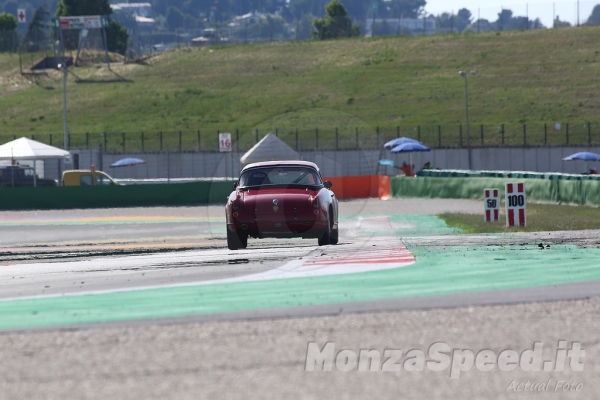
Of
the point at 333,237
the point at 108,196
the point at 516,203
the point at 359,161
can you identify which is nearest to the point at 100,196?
the point at 108,196

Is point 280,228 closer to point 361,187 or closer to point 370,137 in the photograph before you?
point 361,187

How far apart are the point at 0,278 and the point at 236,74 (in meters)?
79.6

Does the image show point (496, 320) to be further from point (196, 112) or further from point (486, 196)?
point (196, 112)

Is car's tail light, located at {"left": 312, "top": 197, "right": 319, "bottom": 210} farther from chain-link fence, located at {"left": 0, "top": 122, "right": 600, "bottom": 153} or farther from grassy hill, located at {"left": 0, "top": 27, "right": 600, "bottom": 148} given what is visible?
grassy hill, located at {"left": 0, "top": 27, "right": 600, "bottom": 148}

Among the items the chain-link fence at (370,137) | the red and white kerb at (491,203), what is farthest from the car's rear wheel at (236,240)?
the chain-link fence at (370,137)

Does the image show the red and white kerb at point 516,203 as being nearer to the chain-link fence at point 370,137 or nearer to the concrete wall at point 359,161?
the concrete wall at point 359,161

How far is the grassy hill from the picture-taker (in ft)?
237

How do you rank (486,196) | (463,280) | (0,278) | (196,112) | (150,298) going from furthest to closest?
(196,112) < (486,196) < (0,278) < (463,280) < (150,298)

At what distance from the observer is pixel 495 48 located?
3519 inches

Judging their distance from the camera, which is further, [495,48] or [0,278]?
[495,48]

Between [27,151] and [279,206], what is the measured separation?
2777 cm

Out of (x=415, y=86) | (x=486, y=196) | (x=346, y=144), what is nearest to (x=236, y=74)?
(x=415, y=86)

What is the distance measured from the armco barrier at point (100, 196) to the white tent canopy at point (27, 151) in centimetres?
445

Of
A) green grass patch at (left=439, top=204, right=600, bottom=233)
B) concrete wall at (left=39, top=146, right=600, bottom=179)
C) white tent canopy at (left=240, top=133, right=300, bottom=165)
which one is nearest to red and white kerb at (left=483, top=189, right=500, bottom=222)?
Answer: green grass patch at (left=439, top=204, right=600, bottom=233)
